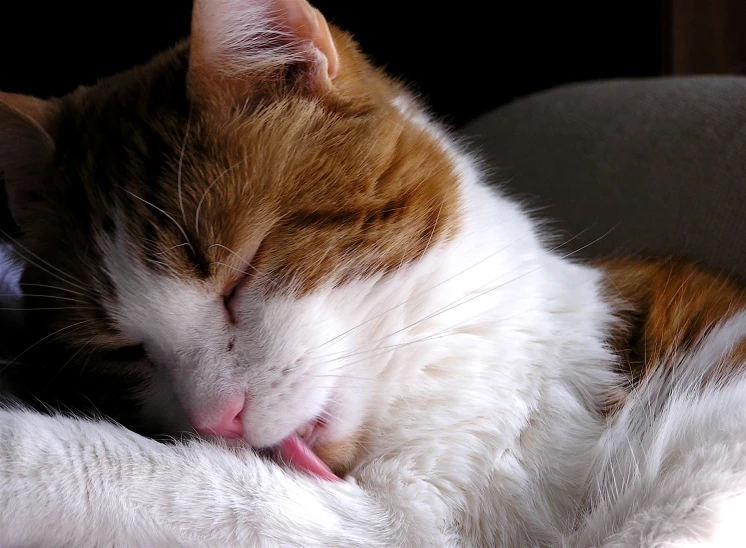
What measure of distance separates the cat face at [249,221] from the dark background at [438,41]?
62.6 inches

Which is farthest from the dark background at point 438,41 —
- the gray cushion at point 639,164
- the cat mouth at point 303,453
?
the cat mouth at point 303,453

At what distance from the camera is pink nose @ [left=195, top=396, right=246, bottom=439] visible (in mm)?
875

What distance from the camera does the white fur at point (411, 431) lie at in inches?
32.0

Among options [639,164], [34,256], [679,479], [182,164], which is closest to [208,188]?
[182,164]

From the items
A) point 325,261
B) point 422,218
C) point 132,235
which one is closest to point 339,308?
point 325,261

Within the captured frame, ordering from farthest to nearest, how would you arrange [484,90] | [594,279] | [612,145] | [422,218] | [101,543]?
[484,90] → [612,145] → [594,279] → [422,218] → [101,543]

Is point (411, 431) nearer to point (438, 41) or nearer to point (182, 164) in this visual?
point (182, 164)

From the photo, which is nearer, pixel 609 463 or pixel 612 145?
pixel 609 463

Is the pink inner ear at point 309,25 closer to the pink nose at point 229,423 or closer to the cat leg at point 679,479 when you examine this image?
the pink nose at point 229,423

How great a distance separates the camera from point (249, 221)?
3.05ft

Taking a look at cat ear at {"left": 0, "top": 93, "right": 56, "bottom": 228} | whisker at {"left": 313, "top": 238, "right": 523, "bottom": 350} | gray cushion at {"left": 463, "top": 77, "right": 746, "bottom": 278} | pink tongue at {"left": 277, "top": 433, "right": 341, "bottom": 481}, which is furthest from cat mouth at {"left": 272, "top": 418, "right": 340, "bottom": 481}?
gray cushion at {"left": 463, "top": 77, "right": 746, "bottom": 278}

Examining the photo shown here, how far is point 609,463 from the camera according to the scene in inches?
37.3

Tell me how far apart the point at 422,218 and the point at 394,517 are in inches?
16.4

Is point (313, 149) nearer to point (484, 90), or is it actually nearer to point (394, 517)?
point (394, 517)
